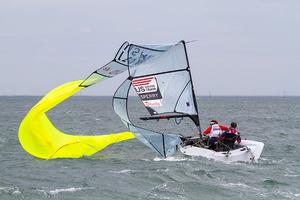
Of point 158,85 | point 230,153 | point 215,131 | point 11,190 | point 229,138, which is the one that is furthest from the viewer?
point 215,131

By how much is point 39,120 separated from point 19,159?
5.57ft

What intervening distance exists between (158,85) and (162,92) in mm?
309

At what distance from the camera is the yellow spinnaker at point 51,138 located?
763 inches

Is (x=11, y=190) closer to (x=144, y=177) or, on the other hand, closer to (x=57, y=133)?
(x=144, y=177)

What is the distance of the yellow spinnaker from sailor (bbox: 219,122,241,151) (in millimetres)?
3861

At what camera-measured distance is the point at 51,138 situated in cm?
2061

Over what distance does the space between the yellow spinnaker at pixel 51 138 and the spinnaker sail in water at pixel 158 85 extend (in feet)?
6.33

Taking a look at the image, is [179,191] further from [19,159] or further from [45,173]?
[19,159]

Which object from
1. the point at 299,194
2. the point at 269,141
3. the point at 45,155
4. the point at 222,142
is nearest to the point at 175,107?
the point at 222,142

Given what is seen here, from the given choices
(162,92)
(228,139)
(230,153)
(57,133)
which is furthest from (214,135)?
(57,133)

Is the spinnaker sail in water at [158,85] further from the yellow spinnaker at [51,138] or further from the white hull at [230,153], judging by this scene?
the yellow spinnaker at [51,138]

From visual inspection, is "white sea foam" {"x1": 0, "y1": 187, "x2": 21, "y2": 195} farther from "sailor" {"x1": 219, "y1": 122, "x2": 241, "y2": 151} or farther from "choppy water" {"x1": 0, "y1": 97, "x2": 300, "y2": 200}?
"sailor" {"x1": 219, "y1": 122, "x2": 241, "y2": 151}

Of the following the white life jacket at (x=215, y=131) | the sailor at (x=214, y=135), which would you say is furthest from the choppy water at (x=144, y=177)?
the white life jacket at (x=215, y=131)

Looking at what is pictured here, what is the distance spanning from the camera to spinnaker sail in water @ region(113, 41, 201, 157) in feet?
64.4
